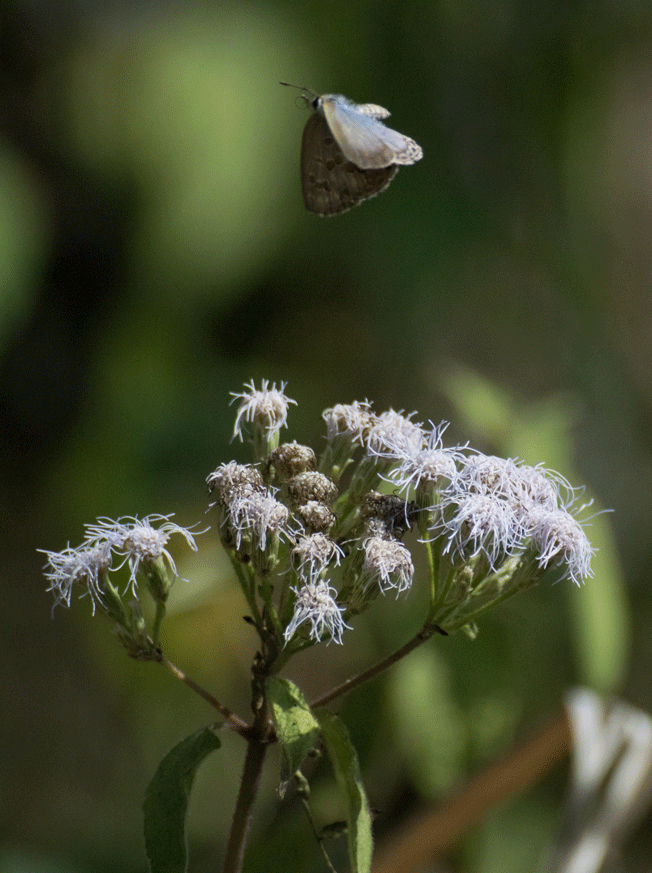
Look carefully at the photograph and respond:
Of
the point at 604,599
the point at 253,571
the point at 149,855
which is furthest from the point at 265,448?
the point at 604,599

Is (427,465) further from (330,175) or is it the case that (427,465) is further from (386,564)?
(330,175)

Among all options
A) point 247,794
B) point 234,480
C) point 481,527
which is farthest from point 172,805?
point 481,527

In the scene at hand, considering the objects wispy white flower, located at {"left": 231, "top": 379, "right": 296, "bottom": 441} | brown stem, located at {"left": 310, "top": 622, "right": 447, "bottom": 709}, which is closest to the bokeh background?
wispy white flower, located at {"left": 231, "top": 379, "right": 296, "bottom": 441}

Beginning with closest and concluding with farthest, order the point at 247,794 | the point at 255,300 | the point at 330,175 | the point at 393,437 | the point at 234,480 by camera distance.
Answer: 1. the point at 247,794
2. the point at 234,480
3. the point at 393,437
4. the point at 330,175
5. the point at 255,300

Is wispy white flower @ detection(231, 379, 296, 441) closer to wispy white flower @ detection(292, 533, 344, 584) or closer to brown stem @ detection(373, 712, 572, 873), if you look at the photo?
wispy white flower @ detection(292, 533, 344, 584)

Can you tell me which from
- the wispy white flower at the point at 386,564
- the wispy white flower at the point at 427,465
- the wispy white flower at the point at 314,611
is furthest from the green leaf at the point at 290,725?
the wispy white flower at the point at 427,465

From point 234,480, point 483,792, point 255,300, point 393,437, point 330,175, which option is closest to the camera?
point 234,480

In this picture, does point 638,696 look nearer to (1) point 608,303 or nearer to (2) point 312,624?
(1) point 608,303
